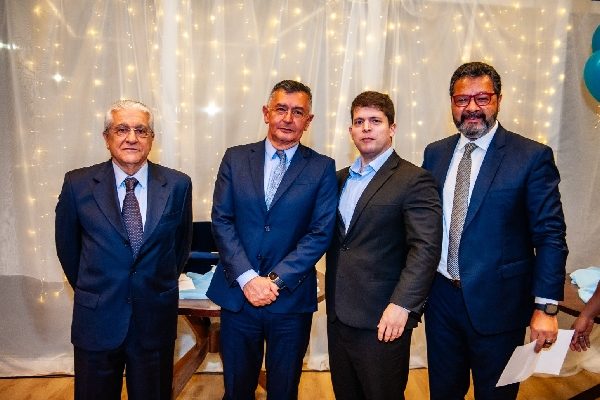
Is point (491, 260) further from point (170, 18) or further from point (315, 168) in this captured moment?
point (170, 18)

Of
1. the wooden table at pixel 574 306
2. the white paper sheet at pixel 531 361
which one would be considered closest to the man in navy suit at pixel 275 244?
the white paper sheet at pixel 531 361

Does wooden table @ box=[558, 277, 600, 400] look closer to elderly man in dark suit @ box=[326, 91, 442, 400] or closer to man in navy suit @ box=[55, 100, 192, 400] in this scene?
elderly man in dark suit @ box=[326, 91, 442, 400]

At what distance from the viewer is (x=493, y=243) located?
191cm

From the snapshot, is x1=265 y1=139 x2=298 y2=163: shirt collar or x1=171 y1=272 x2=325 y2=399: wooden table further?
x1=171 y1=272 x2=325 y2=399: wooden table

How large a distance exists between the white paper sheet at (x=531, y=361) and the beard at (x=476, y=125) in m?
0.83

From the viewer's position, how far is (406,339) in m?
1.87

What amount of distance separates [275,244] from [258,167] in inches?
12.9

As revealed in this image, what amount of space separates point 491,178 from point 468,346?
0.69 meters

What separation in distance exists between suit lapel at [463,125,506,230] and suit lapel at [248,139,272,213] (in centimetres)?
82

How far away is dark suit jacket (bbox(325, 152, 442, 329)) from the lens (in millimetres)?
1778

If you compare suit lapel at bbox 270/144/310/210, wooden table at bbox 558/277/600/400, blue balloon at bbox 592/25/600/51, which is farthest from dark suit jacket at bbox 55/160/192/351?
blue balloon at bbox 592/25/600/51

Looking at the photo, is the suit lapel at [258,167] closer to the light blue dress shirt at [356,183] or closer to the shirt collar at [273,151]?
the shirt collar at [273,151]

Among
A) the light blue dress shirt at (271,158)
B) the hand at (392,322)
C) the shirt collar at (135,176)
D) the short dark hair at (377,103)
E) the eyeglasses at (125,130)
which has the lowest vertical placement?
the hand at (392,322)

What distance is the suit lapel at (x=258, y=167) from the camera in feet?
6.41
